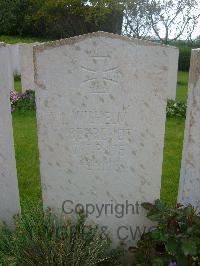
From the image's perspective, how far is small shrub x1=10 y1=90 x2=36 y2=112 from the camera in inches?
351

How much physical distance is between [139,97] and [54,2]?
2109 cm

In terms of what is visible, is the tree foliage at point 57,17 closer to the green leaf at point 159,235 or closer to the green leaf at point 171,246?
the green leaf at point 159,235

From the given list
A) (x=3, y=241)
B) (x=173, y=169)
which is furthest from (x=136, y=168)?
(x=173, y=169)

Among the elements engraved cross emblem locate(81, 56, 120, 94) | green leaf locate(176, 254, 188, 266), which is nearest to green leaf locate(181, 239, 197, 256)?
green leaf locate(176, 254, 188, 266)

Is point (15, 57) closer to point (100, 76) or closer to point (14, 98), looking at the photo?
point (14, 98)

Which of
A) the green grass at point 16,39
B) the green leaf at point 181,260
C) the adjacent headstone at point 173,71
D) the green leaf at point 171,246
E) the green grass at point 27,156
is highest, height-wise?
the green grass at point 16,39

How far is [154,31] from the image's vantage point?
24344 mm

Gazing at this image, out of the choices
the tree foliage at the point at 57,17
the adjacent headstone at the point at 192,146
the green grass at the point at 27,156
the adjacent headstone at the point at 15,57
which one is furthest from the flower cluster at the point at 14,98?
the tree foliage at the point at 57,17

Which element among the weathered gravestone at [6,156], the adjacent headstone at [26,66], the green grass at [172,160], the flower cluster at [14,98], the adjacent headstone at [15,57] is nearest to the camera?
the weathered gravestone at [6,156]

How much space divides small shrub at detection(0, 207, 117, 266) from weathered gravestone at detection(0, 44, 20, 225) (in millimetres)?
209

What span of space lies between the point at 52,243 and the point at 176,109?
245 inches

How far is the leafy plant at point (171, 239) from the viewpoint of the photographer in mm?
2754

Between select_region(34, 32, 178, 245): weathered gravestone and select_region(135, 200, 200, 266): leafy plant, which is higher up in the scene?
select_region(34, 32, 178, 245): weathered gravestone

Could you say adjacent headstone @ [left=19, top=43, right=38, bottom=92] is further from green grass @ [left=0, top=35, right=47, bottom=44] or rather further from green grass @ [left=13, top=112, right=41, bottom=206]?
green grass @ [left=0, top=35, right=47, bottom=44]
